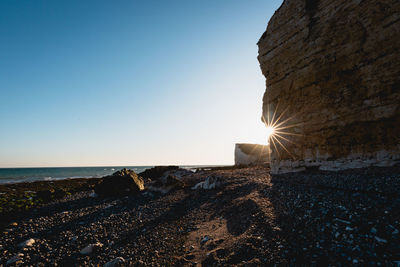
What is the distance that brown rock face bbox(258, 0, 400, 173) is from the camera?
695cm

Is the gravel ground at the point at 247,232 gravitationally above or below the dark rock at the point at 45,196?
above

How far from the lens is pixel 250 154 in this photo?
4066 centimetres

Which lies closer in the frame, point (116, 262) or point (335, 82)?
point (116, 262)

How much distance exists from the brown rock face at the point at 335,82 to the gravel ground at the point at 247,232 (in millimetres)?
1524

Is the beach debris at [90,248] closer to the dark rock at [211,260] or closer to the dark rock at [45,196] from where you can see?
→ the dark rock at [211,260]

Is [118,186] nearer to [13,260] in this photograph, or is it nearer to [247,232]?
[13,260]

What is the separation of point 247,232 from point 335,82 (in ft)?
28.3

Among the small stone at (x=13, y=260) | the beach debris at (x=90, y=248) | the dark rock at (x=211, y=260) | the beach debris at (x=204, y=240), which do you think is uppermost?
the dark rock at (x=211, y=260)

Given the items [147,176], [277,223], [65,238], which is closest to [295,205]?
[277,223]

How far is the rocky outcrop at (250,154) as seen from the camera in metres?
39.1

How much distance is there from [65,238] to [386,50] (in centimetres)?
1420

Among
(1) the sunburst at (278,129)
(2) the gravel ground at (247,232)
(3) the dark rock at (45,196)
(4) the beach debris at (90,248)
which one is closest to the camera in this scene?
(2) the gravel ground at (247,232)

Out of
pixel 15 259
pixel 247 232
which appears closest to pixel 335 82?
pixel 247 232

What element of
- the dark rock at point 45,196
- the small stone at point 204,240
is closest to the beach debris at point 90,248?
the small stone at point 204,240
